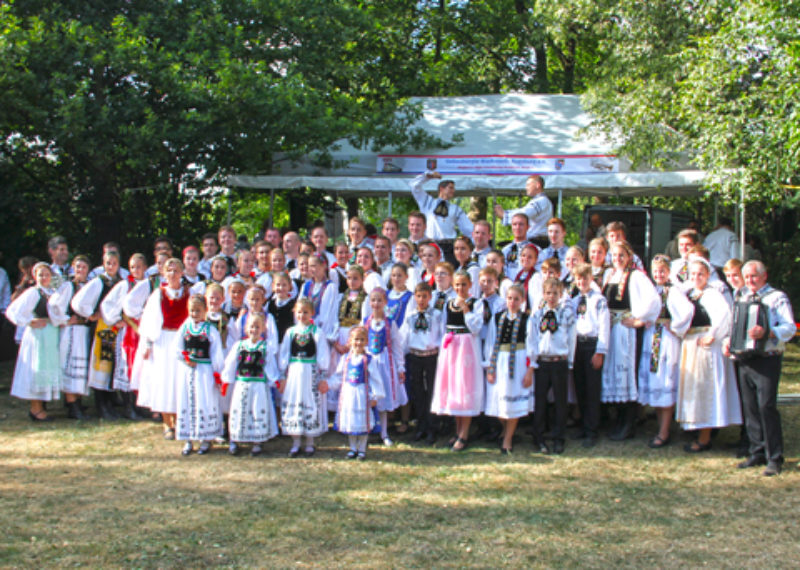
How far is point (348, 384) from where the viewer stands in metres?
6.47

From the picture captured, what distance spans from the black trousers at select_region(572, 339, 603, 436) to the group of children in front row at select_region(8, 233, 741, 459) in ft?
0.03

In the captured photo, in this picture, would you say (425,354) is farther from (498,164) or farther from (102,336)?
(498,164)

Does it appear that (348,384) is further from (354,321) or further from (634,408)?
(634,408)

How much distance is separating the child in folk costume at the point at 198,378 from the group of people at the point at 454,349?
0.04 feet

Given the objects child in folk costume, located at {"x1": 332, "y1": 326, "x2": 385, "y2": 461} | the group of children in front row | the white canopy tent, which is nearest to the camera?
child in folk costume, located at {"x1": 332, "y1": 326, "x2": 385, "y2": 461}

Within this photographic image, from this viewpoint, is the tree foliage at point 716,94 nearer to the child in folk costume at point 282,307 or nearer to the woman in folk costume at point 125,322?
the child in folk costume at point 282,307

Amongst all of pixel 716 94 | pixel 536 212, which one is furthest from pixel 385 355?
pixel 716 94

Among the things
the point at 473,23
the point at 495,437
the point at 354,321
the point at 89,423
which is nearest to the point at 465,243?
the point at 354,321

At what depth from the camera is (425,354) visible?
6938 millimetres

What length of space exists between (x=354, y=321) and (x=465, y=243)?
133 cm

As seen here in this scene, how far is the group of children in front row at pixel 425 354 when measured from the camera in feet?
21.1

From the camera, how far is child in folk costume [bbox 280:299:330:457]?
6.38m

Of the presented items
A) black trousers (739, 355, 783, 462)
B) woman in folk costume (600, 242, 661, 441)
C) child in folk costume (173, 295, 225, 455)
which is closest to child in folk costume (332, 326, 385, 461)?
child in folk costume (173, 295, 225, 455)

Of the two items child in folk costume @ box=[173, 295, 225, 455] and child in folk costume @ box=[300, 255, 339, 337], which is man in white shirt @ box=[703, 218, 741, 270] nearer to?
child in folk costume @ box=[300, 255, 339, 337]
